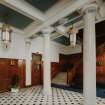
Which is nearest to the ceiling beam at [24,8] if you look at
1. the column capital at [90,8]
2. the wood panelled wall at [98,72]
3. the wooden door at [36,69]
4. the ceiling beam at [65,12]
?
the ceiling beam at [65,12]

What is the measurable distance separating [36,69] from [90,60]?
667 centimetres

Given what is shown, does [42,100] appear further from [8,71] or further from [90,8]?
[90,8]

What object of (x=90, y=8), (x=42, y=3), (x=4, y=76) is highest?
(x=42, y=3)

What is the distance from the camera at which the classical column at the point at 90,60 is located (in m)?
4.39

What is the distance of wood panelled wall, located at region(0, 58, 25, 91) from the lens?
311 inches

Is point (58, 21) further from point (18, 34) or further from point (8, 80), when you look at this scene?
point (8, 80)

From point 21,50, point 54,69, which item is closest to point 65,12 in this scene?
point 21,50

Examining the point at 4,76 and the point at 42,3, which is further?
the point at 4,76

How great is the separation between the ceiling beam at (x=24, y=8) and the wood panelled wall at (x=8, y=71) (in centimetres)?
347

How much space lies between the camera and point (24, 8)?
18.7ft

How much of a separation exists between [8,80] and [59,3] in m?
5.51

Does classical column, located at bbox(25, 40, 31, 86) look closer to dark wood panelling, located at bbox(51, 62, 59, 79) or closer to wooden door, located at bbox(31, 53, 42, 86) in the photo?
wooden door, located at bbox(31, 53, 42, 86)

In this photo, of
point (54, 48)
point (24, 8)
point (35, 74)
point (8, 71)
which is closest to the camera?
point (24, 8)

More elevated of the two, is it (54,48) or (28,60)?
(54,48)
